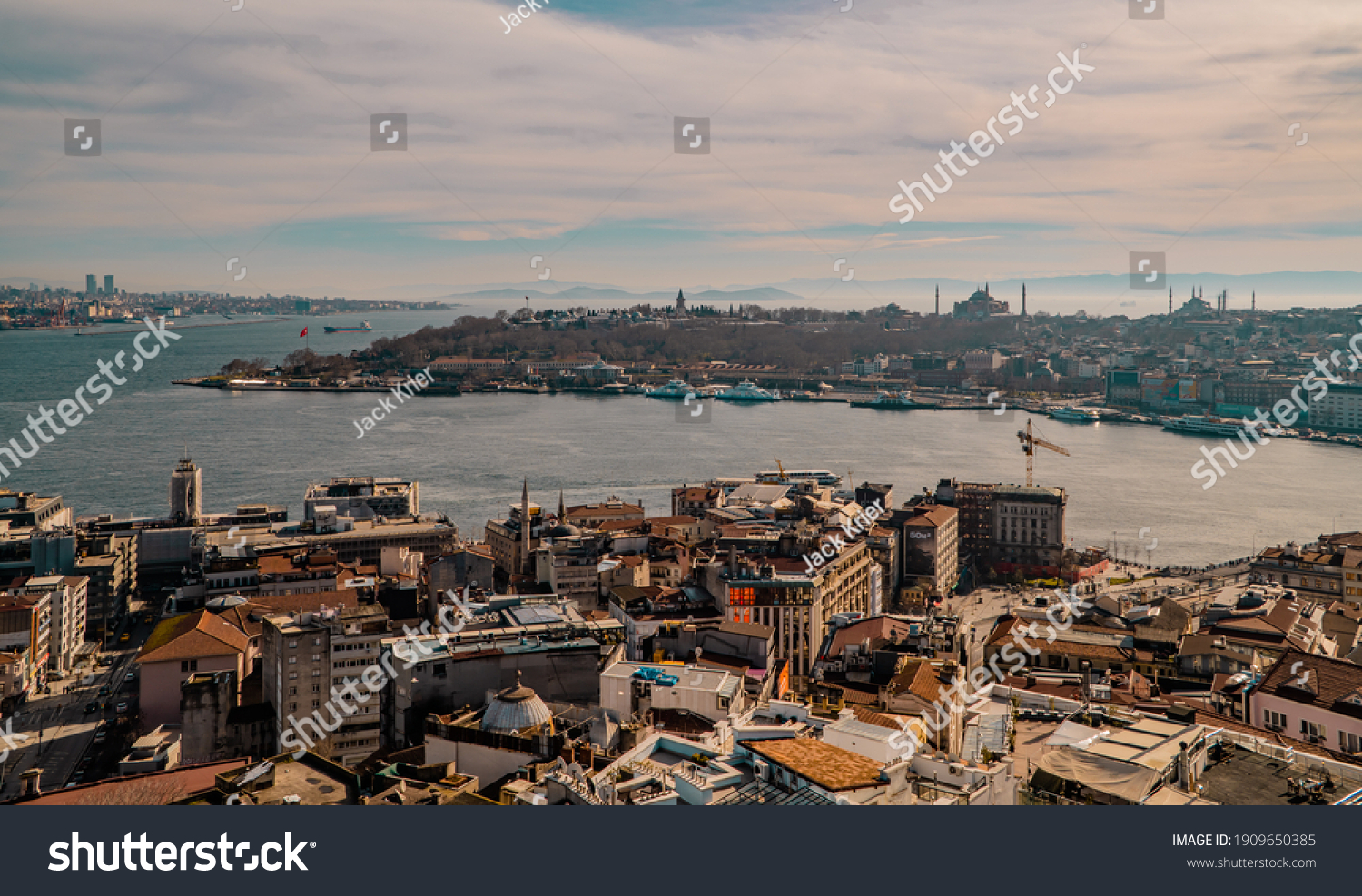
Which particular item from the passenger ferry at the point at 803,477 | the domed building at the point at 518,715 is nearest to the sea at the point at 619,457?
the passenger ferry at the point at 803,477

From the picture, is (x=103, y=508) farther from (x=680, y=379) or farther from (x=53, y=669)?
(x=680, y=379)

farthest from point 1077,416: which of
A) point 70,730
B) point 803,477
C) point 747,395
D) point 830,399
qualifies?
point 70,730

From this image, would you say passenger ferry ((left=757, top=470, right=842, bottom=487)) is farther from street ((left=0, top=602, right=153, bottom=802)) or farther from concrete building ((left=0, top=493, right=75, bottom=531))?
street ((left=0, top=602, right=153, bottom=802))

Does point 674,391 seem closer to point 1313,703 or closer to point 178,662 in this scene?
point 178,662

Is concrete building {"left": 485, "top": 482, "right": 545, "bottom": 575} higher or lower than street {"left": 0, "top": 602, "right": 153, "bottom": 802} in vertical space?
higher

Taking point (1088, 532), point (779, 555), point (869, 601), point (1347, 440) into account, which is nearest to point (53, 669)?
point (779, 555)

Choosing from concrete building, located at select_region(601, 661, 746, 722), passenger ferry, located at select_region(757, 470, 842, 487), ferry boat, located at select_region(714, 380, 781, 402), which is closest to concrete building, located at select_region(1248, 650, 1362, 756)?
concrete building, located at select_region(601, 661, 746, 722)
